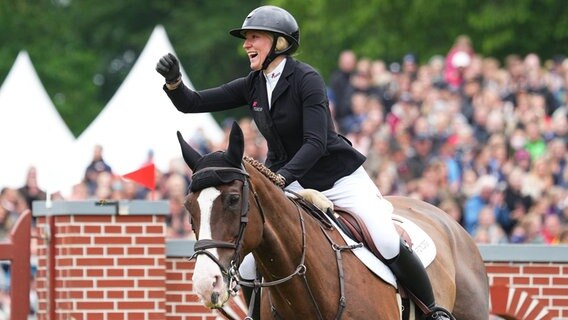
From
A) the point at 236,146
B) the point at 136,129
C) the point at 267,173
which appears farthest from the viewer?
the point at 136,129

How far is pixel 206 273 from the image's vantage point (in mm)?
6914

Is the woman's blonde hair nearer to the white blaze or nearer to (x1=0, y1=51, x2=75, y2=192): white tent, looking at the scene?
the white blaze

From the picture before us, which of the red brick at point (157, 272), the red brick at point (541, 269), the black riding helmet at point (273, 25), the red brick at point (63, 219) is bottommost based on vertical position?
the red brick at point (541, 269)

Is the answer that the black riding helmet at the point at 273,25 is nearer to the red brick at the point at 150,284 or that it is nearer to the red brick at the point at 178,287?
the red brick at the point at 150,284

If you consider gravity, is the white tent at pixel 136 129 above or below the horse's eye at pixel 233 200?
below

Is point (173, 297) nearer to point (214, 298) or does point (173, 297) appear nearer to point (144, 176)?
point (144, 176)

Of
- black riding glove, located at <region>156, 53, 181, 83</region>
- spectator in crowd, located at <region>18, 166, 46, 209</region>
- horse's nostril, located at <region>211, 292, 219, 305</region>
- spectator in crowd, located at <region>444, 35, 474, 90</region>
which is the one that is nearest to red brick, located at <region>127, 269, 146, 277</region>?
black riding glove, located at <region>156, 53, 181, 83</region>

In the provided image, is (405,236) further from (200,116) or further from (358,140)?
(200,116)

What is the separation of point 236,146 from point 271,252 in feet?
2.44

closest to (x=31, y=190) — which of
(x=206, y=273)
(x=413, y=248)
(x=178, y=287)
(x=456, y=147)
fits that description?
(x=456, y=147)

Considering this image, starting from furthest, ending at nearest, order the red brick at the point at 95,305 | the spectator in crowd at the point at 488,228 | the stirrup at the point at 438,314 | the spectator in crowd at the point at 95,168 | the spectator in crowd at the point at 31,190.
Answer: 1. the spectator in crowd at the point at 95,168
2. the spectator in crowd at the point at 31,190
3. the spectator in crowd at the point at 488,228
4. the red brick at the point at 95,305
5. the stirrup at the point at 438,314

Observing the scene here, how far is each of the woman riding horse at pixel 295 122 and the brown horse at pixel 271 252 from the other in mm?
226

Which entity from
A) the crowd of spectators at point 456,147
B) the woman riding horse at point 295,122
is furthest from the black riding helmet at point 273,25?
the crowd of spectators at point 456,147

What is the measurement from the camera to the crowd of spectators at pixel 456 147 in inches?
638
